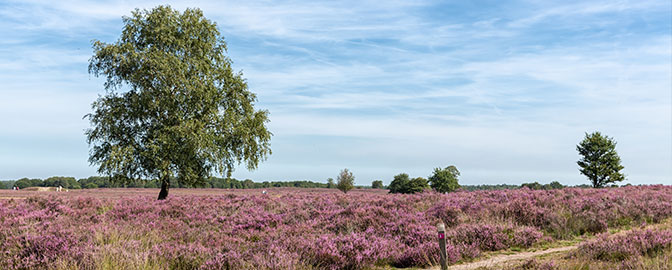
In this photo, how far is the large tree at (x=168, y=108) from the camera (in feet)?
85.4

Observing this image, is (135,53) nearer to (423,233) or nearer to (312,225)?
(312,225)

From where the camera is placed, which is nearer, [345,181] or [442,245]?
[442,245]

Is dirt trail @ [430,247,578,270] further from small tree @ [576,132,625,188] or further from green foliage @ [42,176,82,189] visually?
green foliage @ [42,176,82,189]

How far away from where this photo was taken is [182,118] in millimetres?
26484

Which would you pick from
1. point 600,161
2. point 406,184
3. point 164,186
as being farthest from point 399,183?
point 164,186

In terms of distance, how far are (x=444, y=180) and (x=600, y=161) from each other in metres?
18.8

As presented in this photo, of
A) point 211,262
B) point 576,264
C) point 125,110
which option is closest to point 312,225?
point 211,262

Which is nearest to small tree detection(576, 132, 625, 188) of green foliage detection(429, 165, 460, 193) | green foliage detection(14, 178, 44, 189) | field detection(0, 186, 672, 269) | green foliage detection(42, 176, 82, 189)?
green foliage detection(429, 165, 460, 193)

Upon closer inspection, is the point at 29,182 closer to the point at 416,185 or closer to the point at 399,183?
the point at 399,183

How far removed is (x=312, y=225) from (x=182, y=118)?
1526 centimetres

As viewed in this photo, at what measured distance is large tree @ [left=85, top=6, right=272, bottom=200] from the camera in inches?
1025

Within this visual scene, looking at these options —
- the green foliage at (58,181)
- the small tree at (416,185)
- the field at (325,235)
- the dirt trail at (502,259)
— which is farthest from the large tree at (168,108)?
the green foliage at (58,181)

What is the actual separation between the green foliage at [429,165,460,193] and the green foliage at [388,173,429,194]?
143 centimetres

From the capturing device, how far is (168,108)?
1049 inches
